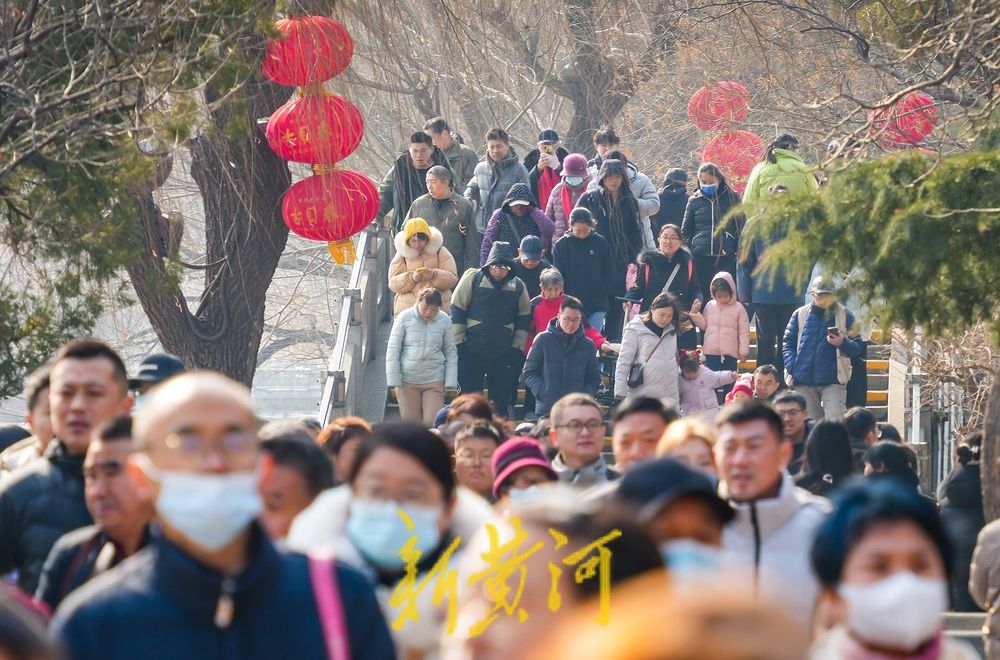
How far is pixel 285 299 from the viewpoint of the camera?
41375 mm

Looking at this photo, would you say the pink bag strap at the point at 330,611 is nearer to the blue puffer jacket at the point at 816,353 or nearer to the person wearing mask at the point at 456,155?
the blue puffer jacket at the point at 816,353

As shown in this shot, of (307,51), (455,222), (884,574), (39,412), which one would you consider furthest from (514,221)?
(884,574)

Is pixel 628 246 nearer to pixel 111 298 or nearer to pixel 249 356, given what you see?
pixel 249 356

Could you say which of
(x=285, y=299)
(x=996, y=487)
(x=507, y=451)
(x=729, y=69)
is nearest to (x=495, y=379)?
(x=996, y=487)

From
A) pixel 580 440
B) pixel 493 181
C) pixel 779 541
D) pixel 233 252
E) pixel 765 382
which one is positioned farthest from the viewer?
pixel 493 181

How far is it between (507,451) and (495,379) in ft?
28.9

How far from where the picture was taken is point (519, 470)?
6.19m

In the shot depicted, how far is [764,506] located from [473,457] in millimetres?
2342

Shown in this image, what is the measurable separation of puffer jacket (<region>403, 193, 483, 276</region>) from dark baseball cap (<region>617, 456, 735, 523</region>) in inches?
486

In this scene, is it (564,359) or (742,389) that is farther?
(564,359)

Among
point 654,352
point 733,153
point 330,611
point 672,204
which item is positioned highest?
point 733,153

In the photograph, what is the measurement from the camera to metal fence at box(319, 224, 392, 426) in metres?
15.5

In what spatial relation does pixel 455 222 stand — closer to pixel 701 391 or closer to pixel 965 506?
pixel 701 391

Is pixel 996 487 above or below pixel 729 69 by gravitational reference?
below
